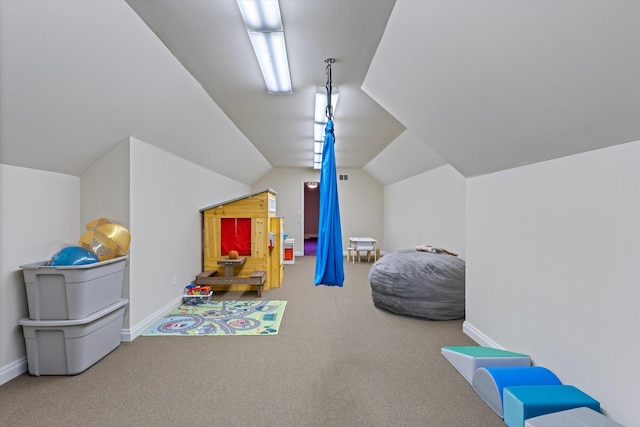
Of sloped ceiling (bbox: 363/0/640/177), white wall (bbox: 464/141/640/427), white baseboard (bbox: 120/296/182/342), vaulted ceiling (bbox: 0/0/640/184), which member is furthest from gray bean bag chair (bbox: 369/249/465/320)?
white baseboard (bbox: 120/296/182/342)

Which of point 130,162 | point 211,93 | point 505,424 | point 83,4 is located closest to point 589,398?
point 505,424

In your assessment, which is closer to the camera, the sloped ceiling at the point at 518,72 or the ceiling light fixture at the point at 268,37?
the sloped ceiling at the point at 518,72

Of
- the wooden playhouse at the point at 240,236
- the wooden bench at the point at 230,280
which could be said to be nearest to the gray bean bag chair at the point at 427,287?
the wooden bench at the point at 230,280

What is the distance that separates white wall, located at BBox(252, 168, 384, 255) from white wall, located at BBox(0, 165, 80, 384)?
658cm

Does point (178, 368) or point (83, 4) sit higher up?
point (83, 4)

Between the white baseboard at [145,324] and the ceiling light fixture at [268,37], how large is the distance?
287 cm

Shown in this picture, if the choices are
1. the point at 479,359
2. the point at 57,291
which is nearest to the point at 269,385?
the point at 479,359

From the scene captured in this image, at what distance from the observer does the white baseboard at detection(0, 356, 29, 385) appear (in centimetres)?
223

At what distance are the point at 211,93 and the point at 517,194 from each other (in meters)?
3.39

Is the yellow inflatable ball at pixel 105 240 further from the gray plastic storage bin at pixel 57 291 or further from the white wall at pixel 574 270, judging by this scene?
the white wall at pixel 574 270

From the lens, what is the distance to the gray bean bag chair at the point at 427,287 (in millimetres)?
3604

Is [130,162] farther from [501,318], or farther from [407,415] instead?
[501,318]

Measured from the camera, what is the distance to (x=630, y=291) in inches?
60.9

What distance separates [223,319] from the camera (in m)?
3.63
